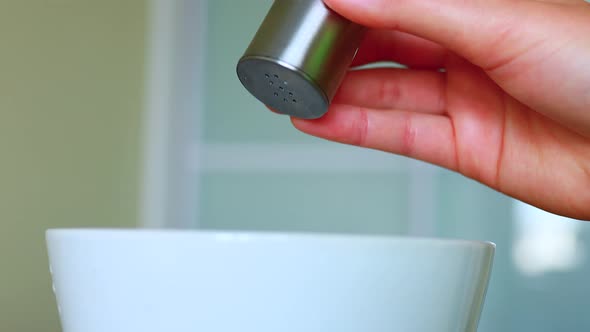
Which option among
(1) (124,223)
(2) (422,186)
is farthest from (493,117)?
(2) (422,186)

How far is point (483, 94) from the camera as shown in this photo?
29.2 inches

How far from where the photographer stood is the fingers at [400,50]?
0.79 m

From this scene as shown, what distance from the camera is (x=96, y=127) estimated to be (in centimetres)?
142

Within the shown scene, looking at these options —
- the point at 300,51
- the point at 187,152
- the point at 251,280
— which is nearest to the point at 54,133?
the point at 300,51

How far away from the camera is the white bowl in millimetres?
375

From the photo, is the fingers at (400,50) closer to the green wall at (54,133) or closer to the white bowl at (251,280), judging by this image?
the white bowl at (251,280)

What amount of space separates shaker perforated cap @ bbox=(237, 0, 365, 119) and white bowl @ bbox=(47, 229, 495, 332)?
204 millimetres

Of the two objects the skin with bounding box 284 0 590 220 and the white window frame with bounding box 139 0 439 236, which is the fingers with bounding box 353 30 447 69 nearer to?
the skin with bounding box 284 0 590 220

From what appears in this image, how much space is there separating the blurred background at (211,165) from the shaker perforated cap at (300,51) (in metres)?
0.65

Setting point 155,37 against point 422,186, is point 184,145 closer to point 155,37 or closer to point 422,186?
point 155,37

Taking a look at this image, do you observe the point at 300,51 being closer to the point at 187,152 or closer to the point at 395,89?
the point at 395,89

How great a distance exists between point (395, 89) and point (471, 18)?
0.93 ft

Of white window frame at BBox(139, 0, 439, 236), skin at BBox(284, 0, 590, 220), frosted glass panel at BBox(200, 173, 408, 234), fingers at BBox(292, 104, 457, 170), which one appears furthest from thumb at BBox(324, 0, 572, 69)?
frosted glass panel at BBox(200, 173, 408, 234)

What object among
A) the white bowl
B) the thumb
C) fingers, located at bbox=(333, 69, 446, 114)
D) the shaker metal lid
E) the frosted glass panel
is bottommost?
the white bowl
